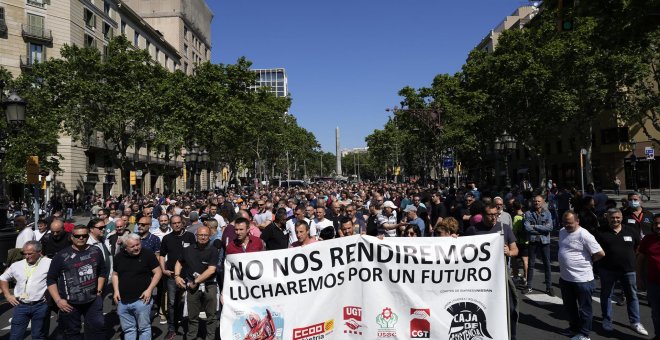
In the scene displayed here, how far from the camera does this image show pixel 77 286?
5816mm

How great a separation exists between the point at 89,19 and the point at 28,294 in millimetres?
45659

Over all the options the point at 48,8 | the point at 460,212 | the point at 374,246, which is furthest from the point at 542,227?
the point at 48,8

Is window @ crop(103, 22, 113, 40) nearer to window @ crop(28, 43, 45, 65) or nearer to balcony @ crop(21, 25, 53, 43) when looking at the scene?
balcony @ crop(21, 25, 53, 43)

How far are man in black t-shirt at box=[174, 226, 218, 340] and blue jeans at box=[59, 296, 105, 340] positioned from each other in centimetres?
107

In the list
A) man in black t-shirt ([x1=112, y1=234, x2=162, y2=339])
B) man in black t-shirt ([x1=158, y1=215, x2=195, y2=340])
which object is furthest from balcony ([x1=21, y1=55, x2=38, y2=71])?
man in black t-shirt ([x1=112, y1=234, x2=162, y2=339])

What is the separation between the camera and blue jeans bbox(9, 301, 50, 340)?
6.13 m

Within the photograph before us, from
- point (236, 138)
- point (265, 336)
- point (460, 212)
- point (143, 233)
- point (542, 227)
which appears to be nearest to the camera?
point (265, 336)

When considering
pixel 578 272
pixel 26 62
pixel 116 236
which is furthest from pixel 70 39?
pixel 578 272

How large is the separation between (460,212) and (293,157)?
81.8 meters

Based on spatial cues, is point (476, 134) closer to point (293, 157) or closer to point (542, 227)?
point (542, 227)

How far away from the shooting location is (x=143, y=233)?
26.8ft

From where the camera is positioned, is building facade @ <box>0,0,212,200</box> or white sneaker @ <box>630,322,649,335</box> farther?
building facade @ <box>0,0,212,200</box>

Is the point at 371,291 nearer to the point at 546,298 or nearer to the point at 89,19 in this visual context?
the point at 546,298

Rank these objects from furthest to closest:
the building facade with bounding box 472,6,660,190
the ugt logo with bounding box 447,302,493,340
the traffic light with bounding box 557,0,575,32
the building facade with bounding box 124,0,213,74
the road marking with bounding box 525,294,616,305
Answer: the building facade with bounding box 124,0,213,74 < the building facade with bounding box 472,6,660,190 < the road marking with bounding box 525,294,616,305 < the traffic light with bounding box 557,0,575,32 < the ugt logo with bounding box 447,302,493,340
